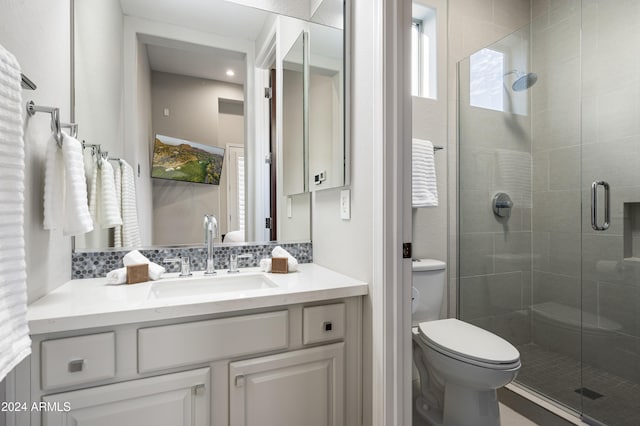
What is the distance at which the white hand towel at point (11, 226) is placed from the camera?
67cm

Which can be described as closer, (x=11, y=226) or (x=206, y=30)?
(x=11, y=226)

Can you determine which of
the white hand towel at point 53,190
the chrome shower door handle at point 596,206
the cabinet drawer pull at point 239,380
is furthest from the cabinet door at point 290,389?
the chrome shower door handle at point 596,206

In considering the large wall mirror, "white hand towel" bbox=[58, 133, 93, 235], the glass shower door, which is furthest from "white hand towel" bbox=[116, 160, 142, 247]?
the glass shower door

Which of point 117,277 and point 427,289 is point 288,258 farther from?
point 427,289

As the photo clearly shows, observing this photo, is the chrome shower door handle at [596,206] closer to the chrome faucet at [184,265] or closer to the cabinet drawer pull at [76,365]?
the chrome faucet at [184,265]

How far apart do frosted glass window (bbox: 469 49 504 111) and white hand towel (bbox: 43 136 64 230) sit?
223cm

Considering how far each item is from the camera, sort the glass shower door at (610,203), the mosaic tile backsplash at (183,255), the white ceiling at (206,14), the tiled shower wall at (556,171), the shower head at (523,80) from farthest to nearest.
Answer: the shower head at (523,80)
the tiled shower wall at (556,171)
the glass shower door at (610,203)
the white ceiling at (206,14)
the mosaic tile backsplash at (183,255)

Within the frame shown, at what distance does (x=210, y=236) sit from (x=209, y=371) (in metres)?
0.63

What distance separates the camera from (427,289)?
6.07 feet

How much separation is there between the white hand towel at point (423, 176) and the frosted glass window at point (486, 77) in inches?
22.0

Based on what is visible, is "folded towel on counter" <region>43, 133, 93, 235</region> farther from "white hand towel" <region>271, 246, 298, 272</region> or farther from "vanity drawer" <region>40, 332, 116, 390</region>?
"white hand towel" <region>271, 246, 298, 272</region>

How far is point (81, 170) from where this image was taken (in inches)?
40.6

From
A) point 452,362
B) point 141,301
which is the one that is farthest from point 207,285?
point 452,362

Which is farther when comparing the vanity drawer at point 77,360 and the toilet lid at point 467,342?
the toilet lid at point 467,342
